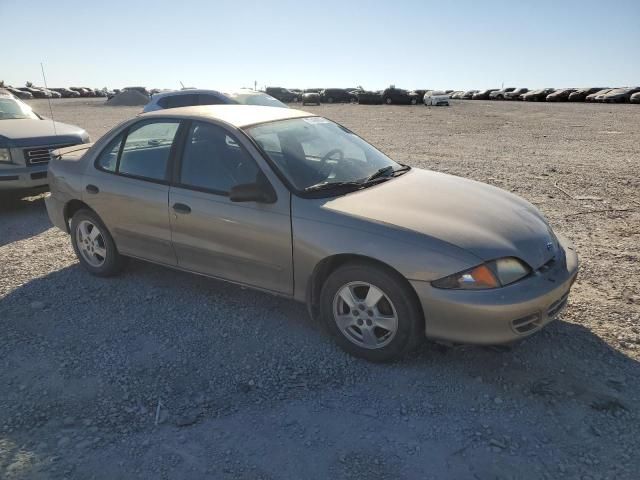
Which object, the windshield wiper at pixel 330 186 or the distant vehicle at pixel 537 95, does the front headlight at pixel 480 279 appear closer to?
the windshield wiper at pixel 330 186

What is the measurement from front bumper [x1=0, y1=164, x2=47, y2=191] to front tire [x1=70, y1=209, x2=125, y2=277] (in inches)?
101

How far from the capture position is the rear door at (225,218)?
3.67 m

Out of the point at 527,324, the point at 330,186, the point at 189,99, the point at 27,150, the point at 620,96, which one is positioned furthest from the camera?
the point at 620,96

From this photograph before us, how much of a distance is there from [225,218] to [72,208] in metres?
2.09

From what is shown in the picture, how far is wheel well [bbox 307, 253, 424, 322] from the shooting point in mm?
3242

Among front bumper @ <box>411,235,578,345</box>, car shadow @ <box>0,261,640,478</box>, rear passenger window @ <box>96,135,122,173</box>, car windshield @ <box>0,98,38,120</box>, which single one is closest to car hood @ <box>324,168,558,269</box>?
front bumper @ <box>411,235,578,345</box>

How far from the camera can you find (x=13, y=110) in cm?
834

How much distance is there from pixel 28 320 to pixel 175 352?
143 cm

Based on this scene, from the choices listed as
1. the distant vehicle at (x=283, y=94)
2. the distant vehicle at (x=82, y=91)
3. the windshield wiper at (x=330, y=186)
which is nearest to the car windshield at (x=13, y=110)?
the windshield wiper at (x=330, y=186)

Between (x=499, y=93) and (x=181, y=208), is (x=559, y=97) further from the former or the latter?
(x=181, y=208)

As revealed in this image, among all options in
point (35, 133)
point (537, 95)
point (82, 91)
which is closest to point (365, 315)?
point (35, 133)

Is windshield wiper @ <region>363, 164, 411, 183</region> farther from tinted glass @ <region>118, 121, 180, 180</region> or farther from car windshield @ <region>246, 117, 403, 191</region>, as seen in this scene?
tinted glass @ <region>118, 121, 180, 180</region>

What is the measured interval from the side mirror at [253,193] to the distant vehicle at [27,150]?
4.75m

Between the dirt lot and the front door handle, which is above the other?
the front door handle
